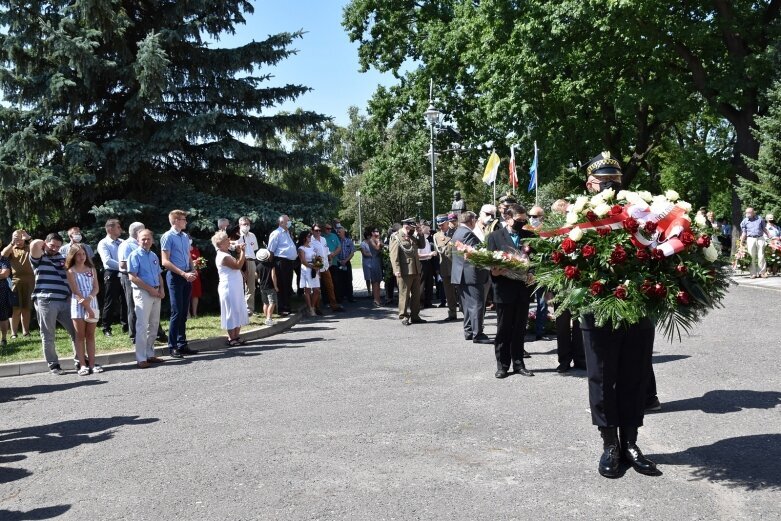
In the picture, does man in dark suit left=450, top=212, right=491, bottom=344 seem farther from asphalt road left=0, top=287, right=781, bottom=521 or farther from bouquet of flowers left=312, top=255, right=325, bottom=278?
bouquet of flowers left=312, top=255, right=325, bottom=278

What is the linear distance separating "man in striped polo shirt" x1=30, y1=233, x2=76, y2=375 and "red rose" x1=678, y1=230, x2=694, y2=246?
8.11 meters

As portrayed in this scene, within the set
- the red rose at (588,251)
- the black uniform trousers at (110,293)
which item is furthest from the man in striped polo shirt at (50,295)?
the red rose at (588,251)

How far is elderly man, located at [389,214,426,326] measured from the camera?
14039 millimetres

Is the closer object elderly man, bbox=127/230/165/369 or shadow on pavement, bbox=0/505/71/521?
shadow on pavement, bbox=0/505/71/521

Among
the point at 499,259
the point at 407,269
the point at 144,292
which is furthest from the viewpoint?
the point at 407,269

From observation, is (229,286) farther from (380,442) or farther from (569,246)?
(569,246)

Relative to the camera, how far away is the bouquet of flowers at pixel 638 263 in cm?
484

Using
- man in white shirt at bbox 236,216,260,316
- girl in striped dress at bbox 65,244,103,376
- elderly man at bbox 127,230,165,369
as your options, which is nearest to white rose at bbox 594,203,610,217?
elderly man at bbox 127,230,165,369

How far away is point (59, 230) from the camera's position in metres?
16.3

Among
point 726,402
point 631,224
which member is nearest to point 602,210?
point 631,224

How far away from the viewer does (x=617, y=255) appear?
15.9 feet

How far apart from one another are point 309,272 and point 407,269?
9.97ft

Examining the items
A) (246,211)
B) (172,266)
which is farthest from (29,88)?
(172,266)

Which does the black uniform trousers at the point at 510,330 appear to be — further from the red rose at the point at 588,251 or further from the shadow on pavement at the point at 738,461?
the red rose at the point at 588,251
